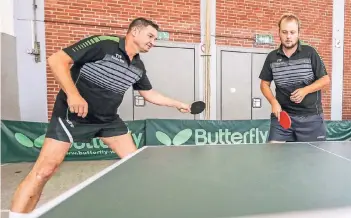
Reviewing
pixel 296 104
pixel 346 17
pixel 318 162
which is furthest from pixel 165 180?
pixel 346 17

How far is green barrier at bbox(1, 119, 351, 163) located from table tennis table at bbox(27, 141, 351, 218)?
368cm

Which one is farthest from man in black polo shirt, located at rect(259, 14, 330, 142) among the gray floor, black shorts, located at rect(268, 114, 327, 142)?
the gray floor

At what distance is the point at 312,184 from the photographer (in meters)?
1.15

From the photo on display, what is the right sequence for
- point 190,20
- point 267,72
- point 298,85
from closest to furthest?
1. point 298,85
2. point 267,72
3. point 190,20

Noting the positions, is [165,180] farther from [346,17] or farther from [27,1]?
[346,17]

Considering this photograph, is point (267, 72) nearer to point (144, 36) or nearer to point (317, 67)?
point (317, 67)

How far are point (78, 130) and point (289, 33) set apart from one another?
1.91m

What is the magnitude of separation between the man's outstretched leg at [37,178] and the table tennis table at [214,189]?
2.40 feet

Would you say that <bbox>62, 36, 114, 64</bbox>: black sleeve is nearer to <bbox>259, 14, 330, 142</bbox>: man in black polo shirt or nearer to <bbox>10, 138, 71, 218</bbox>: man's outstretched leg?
<bbox>10, 138, 71, 218</bbox>: man's outstretched leg

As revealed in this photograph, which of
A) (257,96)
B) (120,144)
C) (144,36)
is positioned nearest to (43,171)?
(120,144)

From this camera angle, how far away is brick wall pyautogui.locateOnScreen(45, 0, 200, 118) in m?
5.87

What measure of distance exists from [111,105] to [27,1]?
4285mm

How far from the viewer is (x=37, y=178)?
208 cm

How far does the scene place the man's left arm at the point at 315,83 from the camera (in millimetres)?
2639
